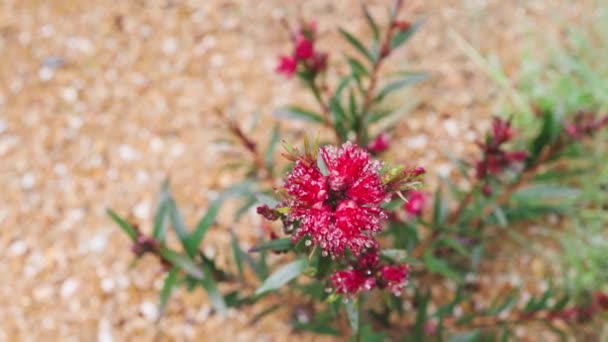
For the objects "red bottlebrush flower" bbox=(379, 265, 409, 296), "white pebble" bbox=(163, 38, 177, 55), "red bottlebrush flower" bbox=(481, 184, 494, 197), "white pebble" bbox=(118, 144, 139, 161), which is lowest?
"red bottlebrush flower" bbox=(379, 265, 409, 296)

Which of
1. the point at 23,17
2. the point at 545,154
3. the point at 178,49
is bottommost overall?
the point at 545,154

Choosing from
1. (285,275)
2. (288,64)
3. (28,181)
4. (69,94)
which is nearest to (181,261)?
(285,275)

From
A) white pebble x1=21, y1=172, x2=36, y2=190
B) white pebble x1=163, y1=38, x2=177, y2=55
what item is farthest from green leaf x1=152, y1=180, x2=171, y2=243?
white pebble x1=163, y1=38, x2=177, y2=55

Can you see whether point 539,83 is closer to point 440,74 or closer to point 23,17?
point 440,74

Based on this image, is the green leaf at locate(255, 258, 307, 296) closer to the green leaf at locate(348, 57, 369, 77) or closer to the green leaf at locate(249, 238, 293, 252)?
the green leaf at locate(249, 238, 293, 252)

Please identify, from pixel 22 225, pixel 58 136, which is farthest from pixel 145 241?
pixel 58 136

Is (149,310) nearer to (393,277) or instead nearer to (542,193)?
(393,277)
